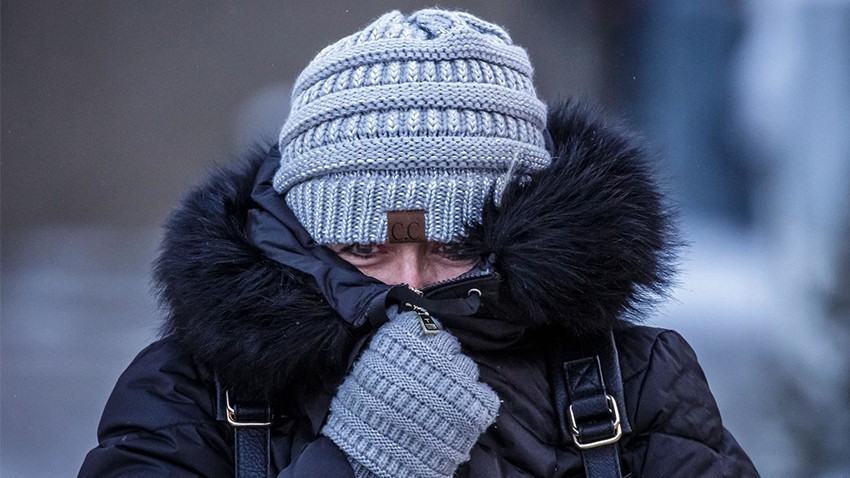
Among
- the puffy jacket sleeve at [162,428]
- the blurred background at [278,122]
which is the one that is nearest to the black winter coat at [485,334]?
the puffy jacket sleeve at [162,428]

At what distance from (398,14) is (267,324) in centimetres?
60

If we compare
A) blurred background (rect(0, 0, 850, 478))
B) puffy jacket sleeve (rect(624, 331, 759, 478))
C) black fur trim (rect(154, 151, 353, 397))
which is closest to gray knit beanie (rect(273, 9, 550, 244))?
black fur trim (rect(154, 151, 353, 397))

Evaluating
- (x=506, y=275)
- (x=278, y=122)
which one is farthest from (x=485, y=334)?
(x=278, y=122)

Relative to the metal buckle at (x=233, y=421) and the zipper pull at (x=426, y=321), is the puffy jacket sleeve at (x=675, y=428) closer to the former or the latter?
the zipper pull at (x=426, y=321)

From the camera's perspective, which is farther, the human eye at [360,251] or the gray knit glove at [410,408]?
the human eye at [360,251]

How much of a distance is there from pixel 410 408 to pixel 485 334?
20 cm

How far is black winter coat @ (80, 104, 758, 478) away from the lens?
1468 mm

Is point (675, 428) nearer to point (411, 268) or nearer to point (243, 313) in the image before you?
point (411, 268)

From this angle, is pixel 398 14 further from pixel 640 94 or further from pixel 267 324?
pixel 640 94

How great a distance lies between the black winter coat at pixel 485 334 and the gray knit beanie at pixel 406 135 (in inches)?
1.9

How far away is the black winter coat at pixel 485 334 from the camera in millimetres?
1468

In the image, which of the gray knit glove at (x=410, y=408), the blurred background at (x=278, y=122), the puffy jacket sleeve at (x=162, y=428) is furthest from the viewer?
the blurred background at (x=278, y=122)

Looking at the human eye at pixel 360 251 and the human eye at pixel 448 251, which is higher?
the human eye at pixel 448 251

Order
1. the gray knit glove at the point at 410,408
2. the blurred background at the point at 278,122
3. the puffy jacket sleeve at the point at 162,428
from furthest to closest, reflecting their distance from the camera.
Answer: the blurred background at the point at 278,122 → the puffy jacket sleeve at the point at 162,428 → the gray knit glove at the point at 410,408
